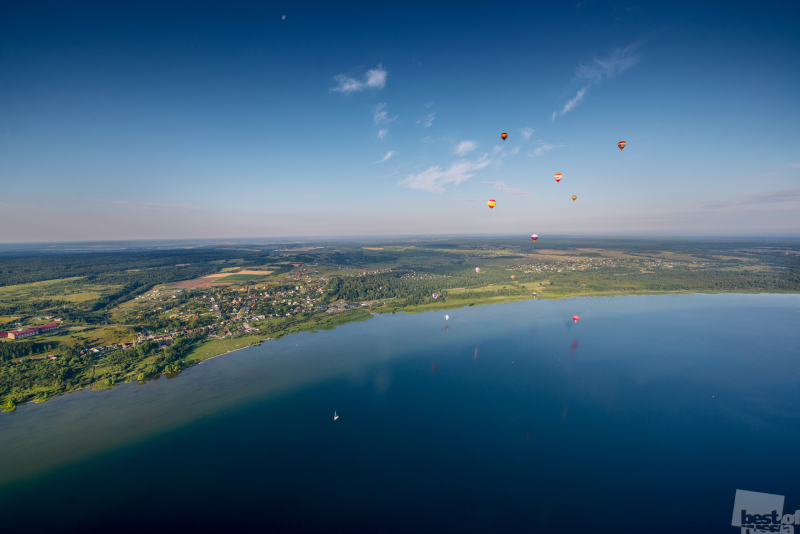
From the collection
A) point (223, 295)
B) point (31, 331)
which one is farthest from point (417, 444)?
point (223, 295)

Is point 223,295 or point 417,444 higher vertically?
point 223,295

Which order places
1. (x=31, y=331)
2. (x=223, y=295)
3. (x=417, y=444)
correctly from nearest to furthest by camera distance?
(x=417, y=444), (x=31, y=331), (x=223, y=295)

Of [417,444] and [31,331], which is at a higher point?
[31,331]

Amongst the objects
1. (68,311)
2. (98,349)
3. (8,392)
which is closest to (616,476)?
(8,392)

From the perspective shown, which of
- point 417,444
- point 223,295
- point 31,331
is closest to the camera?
point 417,444

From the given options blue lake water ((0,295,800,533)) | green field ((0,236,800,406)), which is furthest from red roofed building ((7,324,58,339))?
blue lake water ((0,295,800,533))

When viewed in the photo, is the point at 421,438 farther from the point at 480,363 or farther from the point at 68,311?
the point at 68,311

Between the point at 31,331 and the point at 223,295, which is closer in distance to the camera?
the point at 31,331

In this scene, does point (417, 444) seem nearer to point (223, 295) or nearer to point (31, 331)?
point (31, 331)

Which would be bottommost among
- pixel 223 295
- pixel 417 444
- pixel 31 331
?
pixel 417 444
